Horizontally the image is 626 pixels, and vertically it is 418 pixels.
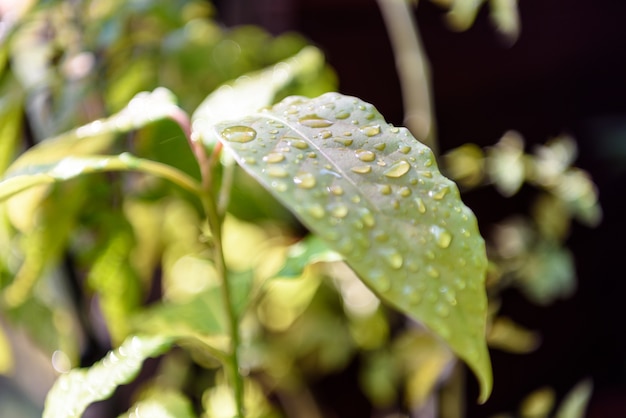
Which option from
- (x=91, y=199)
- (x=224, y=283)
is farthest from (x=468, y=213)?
(x=91, y=199)

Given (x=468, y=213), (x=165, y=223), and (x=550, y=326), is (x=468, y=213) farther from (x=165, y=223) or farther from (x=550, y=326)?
(x=550, y=326)

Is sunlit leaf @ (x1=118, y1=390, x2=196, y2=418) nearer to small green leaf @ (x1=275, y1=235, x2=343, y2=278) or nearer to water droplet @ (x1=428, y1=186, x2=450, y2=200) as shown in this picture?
small green leaf @ (x1=275, y1=235, x2=343, y2=278)

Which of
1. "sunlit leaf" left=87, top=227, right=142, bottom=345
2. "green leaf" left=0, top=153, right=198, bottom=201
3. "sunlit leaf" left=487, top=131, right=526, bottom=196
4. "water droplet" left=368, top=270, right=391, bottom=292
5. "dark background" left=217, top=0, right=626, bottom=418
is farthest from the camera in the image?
"dark background" left=217, top=0, right=626, bottom=418

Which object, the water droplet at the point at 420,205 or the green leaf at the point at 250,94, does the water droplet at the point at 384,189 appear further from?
the green leaf at the point at 250,94

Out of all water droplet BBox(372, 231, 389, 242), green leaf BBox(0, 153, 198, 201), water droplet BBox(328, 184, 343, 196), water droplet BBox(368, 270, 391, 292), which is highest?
water droplet BBox(328, 184, 343, 196)

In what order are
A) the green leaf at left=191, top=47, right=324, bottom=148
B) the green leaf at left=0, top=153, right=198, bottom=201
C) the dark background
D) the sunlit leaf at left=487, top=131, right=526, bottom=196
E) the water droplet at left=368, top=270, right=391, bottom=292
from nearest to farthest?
the water droplet at left=368, top=270, right=391, bottom=292 → the green leaf at left=0, top=153, right=198, bottom=201 → the green leaf at left=191, top=47, right=324, bottom=148 → the sunlit leaf at left=487, top=131, right=526, bottom=196 → the dark background

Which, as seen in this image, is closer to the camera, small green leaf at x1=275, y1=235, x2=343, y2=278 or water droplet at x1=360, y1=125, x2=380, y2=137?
water droplet at x1=360, y1=125, x2=380, y2=137

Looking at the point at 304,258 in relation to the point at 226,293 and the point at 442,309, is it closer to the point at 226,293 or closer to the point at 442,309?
the point at 226,293

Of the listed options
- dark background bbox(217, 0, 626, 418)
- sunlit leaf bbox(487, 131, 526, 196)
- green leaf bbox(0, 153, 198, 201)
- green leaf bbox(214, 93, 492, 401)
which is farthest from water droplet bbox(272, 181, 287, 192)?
dark background bbox(217, 0, 626, 418)
